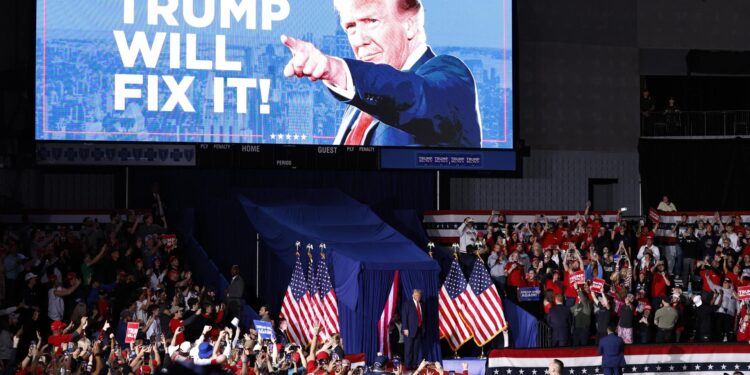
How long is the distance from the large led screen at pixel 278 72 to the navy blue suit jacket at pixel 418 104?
0.03 meters

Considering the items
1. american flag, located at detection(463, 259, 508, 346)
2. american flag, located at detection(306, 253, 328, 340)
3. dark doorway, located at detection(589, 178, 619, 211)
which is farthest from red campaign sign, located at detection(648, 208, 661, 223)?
american flag, located at detection(306, 253, 328, 340)

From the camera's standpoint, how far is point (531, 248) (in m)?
30.3

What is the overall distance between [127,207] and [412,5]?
30.2 ft

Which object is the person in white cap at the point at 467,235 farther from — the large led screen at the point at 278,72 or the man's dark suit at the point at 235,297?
the man's dark suit at the point at 235,297

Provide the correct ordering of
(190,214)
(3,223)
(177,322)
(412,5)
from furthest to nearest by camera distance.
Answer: (412,5) < (190,214) < (3,223) < (177,322)

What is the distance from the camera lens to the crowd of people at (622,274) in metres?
26.9

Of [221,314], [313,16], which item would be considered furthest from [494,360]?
[313,16]

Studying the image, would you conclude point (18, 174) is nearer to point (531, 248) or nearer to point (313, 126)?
point (313, 126)

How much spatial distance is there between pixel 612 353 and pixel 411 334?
397 cm

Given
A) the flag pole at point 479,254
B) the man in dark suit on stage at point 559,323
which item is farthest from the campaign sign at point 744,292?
the flag pole at point 479,254

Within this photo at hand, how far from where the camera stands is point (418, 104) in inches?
1249

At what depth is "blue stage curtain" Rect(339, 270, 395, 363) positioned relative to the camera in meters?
24.2

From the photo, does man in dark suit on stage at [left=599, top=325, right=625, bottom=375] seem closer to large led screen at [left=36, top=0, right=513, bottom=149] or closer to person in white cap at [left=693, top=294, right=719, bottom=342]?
person in white cap at [left=693, top=294, right=719, bottom=342]

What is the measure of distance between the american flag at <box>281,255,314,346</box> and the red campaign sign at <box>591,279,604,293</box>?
6545 millimetres
